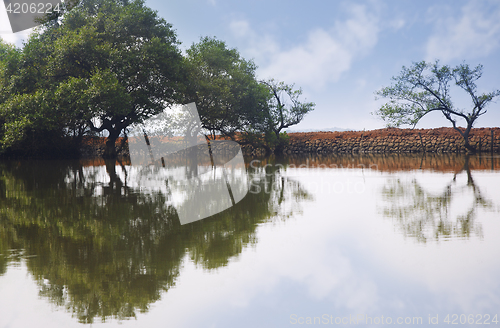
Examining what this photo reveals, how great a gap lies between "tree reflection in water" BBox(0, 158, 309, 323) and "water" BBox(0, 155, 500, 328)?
17 millimetres

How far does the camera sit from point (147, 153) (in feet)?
114

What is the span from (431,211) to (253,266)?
389cm

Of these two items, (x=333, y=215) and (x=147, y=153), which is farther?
(x=147, y=153)

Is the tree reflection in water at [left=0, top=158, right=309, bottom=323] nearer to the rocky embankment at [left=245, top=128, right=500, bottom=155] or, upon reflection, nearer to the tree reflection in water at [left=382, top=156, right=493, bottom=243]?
the tree reflection in water at [left=382, top=156, right=493, bottom=243]

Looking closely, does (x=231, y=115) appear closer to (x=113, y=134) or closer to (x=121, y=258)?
(x=113, y=134)

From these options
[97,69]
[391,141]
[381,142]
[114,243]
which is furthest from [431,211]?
[381,142]

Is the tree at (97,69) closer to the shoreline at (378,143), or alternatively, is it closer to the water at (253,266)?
the shoreline at (378,143)

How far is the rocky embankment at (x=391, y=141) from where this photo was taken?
3153cm

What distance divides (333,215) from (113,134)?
21667 mm

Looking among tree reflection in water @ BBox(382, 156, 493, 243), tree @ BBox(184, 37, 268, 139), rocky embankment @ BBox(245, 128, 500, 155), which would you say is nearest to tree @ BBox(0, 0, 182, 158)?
tree @ BBox(184, 37, 268, 139)

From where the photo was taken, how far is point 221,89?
86.0ft

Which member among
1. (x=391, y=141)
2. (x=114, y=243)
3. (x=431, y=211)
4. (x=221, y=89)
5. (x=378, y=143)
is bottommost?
(x=431, y=211)

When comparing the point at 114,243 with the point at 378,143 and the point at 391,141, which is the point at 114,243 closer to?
the point at 391,141

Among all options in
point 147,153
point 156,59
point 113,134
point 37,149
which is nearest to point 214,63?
point 156,59
